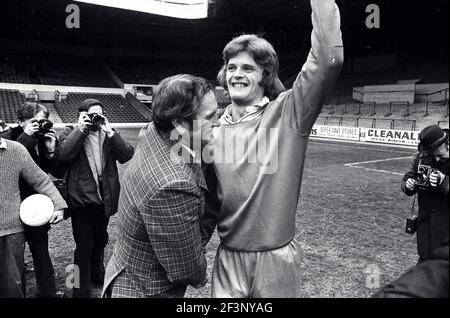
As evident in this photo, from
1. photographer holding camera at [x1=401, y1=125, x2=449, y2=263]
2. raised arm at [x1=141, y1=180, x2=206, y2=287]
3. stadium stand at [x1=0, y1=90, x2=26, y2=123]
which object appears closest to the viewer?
raised arm at [x1=141, y1=180, x2=206, y2=287]

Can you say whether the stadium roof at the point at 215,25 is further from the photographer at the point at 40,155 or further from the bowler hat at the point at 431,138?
the photographer at the point at 40,155

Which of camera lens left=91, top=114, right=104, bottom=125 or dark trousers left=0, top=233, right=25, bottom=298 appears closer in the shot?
dark trousers left=0, top=233, right=25, bottom=298

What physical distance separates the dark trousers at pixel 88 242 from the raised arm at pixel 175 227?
2.11 meters

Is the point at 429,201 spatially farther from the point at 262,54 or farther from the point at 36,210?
the point at 36,210

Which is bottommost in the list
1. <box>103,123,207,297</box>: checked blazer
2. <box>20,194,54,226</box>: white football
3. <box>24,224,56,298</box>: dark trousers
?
<box>24,224,56,298</box>: dark trousers

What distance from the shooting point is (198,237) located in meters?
1.58

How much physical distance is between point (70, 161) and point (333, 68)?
2638mm

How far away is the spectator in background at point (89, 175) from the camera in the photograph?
337 centimetres

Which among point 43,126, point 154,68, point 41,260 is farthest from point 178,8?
point 41,260

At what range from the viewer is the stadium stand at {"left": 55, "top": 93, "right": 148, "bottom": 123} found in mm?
28719

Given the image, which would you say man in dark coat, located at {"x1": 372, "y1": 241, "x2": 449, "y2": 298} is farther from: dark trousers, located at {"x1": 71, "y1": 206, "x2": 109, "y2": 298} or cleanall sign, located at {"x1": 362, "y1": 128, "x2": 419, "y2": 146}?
cleanall sign, located at {"x1": 362, "y1": 128, "x2": 419, "y2": 146}

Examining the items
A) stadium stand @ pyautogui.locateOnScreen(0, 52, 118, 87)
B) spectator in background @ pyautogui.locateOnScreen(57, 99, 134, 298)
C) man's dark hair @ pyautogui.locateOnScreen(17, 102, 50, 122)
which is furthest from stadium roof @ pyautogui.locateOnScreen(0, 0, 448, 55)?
man's dark hair @ pyautogui.locateOnScreen(17, 102, 50, 122)

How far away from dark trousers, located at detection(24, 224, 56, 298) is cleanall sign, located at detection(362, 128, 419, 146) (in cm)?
1774

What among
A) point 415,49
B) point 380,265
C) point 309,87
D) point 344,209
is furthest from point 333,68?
point 415,49
